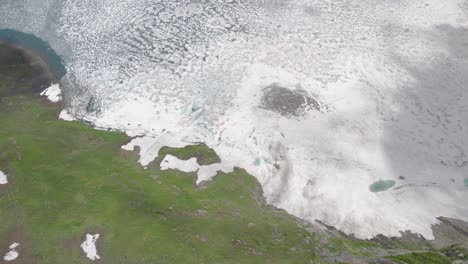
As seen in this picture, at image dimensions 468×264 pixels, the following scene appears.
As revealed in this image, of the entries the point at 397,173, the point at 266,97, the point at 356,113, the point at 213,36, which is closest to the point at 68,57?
the point at 213,36

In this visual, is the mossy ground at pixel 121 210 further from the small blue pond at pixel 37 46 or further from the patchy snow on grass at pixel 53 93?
the small blue pond at pixel 37 46

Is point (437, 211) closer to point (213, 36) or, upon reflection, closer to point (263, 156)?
point (263, 156)

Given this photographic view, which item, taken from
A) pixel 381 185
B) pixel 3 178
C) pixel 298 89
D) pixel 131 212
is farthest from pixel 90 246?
pixel 298 89

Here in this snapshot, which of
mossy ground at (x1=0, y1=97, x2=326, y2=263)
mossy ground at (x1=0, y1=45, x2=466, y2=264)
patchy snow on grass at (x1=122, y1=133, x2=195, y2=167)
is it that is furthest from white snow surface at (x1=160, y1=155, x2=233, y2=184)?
patchy snow on grass at (x1=122, y1=133, x2=195, y2=167)

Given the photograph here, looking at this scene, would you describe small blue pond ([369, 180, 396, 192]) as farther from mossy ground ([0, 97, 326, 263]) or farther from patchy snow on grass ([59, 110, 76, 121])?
patchy snow on grass ([59, 110, 76, 121])

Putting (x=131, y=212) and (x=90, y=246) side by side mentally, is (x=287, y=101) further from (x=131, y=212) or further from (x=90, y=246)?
(x=90, y=246)

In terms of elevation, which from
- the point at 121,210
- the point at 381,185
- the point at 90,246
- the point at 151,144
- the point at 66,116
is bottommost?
the point at 90,246

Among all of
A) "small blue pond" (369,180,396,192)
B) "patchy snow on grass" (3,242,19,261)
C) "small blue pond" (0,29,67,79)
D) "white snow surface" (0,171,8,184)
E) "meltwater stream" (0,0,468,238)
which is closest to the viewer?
"patchy snow on grass" (3,242,19,261)
